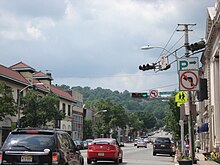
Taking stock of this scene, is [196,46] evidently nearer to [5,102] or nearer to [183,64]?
[183,64]

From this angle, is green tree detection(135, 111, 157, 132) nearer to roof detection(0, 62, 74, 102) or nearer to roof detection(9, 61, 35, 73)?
roof detection(0, 62, 74, 102)

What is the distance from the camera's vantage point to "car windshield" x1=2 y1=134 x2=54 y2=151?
11398mm

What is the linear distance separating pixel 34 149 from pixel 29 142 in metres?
0.31

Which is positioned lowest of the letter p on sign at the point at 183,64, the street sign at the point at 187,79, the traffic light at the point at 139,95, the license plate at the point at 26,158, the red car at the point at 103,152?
the red car at the point at 103,152

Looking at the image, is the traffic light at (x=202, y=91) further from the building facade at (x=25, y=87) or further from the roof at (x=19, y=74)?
the roof at (x=19, y=74)

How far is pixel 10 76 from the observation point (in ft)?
156

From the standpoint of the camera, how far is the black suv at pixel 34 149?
1120cm

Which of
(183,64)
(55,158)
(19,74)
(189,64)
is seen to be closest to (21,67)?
(19,74)

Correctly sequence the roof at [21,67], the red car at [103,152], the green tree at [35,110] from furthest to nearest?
the roof at [21,67] < the green tree at [35,110] < the red car at [103,152]

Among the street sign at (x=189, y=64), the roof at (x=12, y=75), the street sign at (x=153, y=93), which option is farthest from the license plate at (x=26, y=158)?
the roof at (x=12, y=75)

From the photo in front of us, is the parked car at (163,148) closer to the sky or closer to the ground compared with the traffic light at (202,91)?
closer to the ground

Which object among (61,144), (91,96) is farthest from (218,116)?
(91,96)

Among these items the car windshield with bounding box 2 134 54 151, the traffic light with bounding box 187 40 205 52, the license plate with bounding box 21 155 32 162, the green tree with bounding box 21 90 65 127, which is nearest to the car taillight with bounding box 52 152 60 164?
the car windshield with bounding box 2 134 54 151

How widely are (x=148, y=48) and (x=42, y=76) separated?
35572 millimetres
